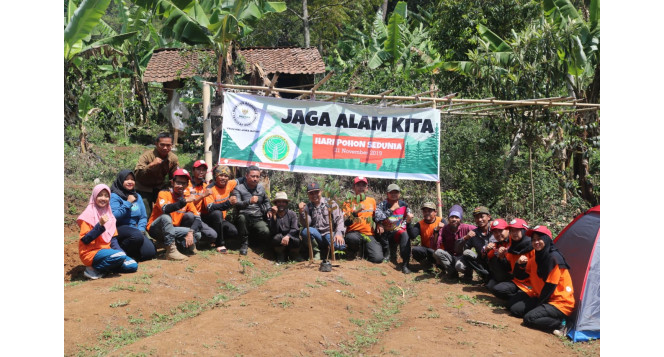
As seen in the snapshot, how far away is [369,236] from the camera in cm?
977

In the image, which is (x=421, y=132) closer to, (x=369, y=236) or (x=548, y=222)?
(x=369, y=236)

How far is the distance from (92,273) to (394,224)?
4.43 metres

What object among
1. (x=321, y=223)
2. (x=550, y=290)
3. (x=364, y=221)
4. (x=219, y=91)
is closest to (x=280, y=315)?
(x=321, y=223)

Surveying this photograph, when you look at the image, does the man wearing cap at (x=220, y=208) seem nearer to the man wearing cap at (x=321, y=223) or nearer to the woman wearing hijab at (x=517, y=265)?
the man wearing cap at (x=321, y=223)

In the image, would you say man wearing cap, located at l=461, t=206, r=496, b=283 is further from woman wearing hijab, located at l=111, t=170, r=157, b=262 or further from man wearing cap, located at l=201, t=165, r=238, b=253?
woman wearing hijab, located at l=111, t=170, r=157, b=262

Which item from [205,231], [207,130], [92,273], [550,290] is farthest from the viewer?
[207,130]

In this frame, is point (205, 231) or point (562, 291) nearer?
point (562, 291)

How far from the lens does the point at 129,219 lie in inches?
328

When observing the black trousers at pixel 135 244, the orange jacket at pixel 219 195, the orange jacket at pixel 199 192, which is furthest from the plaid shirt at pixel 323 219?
the black trousers at pixel 135 244

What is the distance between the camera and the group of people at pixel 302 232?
7.48m

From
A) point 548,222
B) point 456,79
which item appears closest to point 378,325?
point 548,222

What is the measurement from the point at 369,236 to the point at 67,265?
437 cm

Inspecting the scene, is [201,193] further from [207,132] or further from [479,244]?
[479,244]

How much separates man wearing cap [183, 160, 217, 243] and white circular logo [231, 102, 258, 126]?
1.08 m
